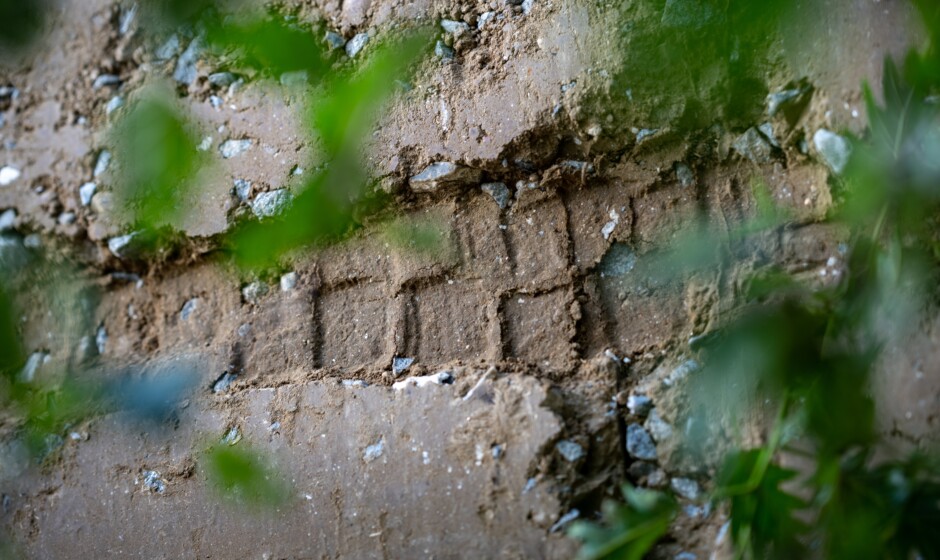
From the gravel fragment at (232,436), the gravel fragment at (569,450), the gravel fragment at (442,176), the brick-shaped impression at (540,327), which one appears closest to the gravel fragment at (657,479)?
the gravel fragment at (569,450)

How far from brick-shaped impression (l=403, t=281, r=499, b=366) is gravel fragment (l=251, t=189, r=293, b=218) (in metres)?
0.32

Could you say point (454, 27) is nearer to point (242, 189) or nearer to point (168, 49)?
point (242, 189)

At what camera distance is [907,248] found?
47.5 inches

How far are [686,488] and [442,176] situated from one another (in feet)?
→ 2.28

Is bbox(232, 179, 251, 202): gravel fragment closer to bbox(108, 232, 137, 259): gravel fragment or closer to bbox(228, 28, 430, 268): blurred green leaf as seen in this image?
bbox(108, 232, 137, 259): gravel fragment

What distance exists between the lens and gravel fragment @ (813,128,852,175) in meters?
1.33

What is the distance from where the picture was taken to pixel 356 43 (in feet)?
5.57

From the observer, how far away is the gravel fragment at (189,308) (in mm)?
1930

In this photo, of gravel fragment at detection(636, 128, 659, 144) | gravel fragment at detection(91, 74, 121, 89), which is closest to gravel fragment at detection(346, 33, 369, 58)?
gravel fragment at detection(636, 128, 659, 144)

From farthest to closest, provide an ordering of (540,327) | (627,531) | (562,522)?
(540,327), (562,522), (627,531)

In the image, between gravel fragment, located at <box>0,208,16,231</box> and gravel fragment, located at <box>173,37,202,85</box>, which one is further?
gravel fragment, located at <box>0,208,16,231</box>

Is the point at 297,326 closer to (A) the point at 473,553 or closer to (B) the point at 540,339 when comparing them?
(B) the point at 540,339

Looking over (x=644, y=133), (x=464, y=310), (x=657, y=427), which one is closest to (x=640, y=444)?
(x=657, y=427)

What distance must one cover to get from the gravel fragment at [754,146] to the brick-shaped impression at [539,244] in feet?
1.08
